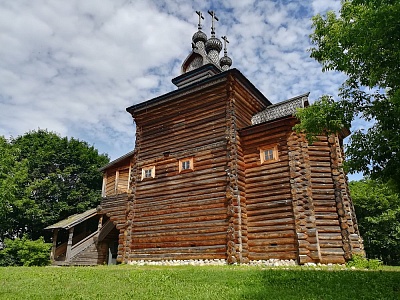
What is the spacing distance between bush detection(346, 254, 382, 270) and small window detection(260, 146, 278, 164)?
5.37 m

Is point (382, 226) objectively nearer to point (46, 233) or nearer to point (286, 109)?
point (286, 109)

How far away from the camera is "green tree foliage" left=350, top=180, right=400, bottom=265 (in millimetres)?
27516

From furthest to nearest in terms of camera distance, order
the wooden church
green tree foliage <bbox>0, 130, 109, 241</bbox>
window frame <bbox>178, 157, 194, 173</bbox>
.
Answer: green tree foliage <bbox>0, 130, 109, 241</bbox>, window frame <bbox>178, 157, 194, 173</bbox>, the wooden church

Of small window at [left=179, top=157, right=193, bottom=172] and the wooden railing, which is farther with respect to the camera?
the wooden railing

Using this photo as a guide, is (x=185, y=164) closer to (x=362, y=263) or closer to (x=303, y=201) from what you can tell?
(x=303, y=201)

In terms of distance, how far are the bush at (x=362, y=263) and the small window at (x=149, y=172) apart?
10822 millimetres

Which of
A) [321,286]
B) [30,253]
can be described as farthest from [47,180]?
[321,286]

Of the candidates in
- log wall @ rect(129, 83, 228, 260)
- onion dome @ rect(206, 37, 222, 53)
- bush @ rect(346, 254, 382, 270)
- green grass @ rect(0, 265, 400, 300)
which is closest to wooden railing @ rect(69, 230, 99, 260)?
log wall @ rect(129, 83, 228, 260)

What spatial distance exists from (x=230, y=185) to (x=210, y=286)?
23.8 ft

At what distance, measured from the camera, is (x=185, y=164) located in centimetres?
1800

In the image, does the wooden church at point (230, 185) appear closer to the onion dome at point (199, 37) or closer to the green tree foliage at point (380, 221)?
the onion dome at point (199, 37)

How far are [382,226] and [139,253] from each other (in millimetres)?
21154

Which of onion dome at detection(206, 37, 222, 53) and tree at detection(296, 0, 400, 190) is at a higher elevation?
onion dome at detection(206, 37, 222, 53)

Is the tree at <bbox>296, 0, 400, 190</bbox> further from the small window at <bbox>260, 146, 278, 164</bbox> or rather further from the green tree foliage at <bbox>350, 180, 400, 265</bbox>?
the green tree foliage at <bbox>350, 180, 400, 265</bbox>
